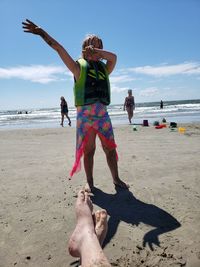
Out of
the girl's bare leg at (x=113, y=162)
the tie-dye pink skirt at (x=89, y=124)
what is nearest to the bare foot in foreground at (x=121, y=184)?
the girl's bare leg at (x=113, y=162)

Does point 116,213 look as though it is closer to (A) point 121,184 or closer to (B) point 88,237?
(A) point 121,184

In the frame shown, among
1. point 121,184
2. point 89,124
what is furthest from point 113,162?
point 89,124

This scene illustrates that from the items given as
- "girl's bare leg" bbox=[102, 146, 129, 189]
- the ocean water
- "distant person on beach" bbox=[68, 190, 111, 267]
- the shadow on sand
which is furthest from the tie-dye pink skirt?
the ocean water

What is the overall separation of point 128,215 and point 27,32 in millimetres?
2301

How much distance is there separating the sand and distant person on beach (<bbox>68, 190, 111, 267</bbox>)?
0.95 feet

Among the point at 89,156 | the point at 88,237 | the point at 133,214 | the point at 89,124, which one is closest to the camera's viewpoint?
the point at 88,237

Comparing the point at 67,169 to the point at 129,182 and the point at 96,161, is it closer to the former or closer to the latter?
the point at 96,161

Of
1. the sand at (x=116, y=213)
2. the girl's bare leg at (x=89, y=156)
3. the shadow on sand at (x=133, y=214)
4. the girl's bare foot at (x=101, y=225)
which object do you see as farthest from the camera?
the girl's bare leg at (x=89, y=156)

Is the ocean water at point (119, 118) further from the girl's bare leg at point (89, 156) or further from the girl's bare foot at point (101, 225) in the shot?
the girl's bare foot at point (101, 225)

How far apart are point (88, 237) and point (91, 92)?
6.56 ft

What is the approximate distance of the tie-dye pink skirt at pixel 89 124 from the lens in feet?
12.1

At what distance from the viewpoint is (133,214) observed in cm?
317

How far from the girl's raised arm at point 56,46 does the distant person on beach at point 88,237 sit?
157cm

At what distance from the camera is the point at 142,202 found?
349cm
